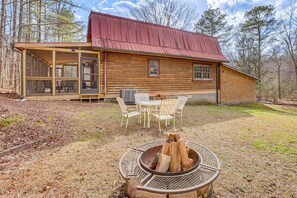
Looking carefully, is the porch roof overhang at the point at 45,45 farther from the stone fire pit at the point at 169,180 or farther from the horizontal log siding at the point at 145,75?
the stone fire pit at the point at 169,180

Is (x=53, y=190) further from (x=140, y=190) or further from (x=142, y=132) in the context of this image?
(x=142, y=132)

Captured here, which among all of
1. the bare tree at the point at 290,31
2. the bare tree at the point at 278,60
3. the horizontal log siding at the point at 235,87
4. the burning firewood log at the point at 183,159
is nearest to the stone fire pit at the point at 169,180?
the burning firewood log at the point at 183,159

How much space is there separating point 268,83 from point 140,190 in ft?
72.4

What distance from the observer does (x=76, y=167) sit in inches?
106

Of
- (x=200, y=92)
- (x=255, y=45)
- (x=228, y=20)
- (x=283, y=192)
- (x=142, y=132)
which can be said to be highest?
(x=228, y=20)

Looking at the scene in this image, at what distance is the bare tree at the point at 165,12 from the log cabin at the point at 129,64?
9.27 metres

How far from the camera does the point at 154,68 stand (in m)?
10.8

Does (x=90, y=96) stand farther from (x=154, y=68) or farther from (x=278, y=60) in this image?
(x=278, y=60)

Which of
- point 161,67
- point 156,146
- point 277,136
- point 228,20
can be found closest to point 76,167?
point 156,146

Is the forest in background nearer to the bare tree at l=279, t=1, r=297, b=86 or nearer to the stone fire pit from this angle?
the bare tree at l=279, t=1, r=297, b=86

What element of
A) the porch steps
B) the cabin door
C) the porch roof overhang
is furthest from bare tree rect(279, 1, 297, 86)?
the porch roof overhang

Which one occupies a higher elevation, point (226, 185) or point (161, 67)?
point (161, 67)

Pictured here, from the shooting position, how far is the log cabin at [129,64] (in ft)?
28.3

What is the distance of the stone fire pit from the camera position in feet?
5.27
